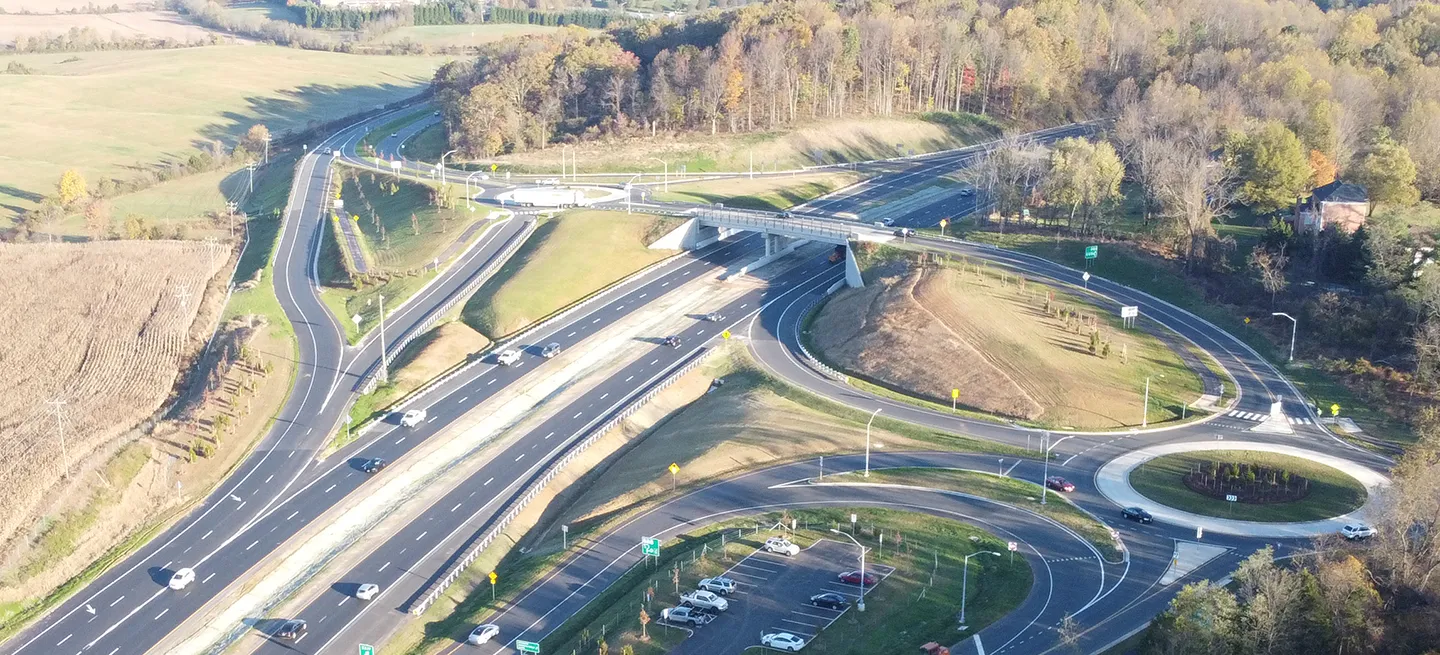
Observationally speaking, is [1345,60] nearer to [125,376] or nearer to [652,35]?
[652,35]

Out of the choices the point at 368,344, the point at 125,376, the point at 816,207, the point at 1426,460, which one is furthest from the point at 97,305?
the point at 1426,460

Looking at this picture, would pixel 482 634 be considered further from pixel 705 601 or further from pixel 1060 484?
pixel 1060 484

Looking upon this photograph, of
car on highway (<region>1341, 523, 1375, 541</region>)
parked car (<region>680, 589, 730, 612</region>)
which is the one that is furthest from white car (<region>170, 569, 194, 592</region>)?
car on highway (<region>1341, 523, 1375, 541</region>)

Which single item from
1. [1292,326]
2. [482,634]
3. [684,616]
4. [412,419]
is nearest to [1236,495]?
[1292,326]

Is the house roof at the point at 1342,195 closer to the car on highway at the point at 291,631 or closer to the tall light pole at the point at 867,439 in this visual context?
the tall light pole at the point at 867,439

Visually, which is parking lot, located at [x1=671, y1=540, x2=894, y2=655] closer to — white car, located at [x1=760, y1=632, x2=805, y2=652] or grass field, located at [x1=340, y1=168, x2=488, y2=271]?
white car, located at [x1=760, y1=632, x2=805, y2=652]

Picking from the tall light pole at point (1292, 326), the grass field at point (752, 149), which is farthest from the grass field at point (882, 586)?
the grass field at point (752, 149)
